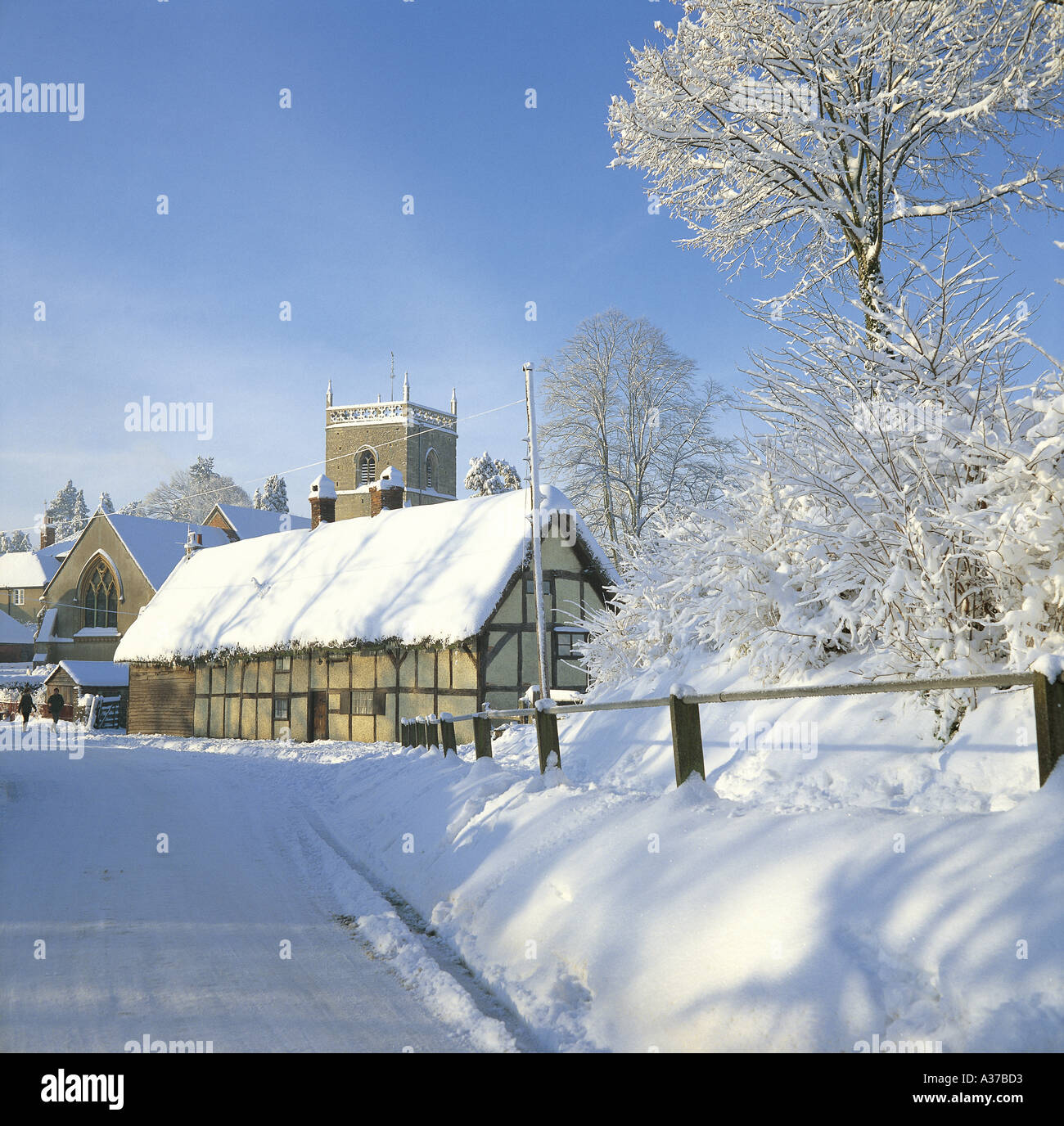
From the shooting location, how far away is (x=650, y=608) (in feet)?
35.6

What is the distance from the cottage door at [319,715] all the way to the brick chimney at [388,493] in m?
7.15

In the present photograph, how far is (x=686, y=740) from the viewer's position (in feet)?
17.1

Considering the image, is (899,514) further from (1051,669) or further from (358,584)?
(358,584)

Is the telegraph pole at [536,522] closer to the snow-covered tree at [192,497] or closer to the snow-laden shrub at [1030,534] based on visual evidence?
Result: the snow-laden shrub at [1030,534]

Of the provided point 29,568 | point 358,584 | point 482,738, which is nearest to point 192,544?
point 358,584

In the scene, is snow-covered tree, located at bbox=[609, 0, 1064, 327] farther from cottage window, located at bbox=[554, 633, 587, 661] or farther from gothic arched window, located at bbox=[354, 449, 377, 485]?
gothic arched window, located at bbox=[354, 449, 377, 485]

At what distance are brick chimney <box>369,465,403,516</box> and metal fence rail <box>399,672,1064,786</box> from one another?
20312mm

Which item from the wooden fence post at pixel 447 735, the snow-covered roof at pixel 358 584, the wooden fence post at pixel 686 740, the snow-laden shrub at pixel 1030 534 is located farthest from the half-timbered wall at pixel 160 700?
the snow-laden shrub at pixel 1030 534

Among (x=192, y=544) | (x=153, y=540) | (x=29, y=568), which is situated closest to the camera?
(x=192, y=544)

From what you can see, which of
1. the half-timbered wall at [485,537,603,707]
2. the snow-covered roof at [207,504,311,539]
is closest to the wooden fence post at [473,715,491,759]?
the half-timbered wall at [485,537,603,707]

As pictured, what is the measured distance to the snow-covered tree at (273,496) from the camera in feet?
224

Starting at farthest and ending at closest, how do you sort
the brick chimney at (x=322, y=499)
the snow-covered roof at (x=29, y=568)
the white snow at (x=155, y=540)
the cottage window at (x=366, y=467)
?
the snow-covered roof at (x=29, y=568)
the cottage window at (x=366, y=467)
the white snow at (x=155, y=540)
the brick chimney at (x=322, y=499)

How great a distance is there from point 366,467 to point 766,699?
47337mm

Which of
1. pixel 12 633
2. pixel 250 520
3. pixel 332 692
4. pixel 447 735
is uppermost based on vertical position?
pixel 250 520
